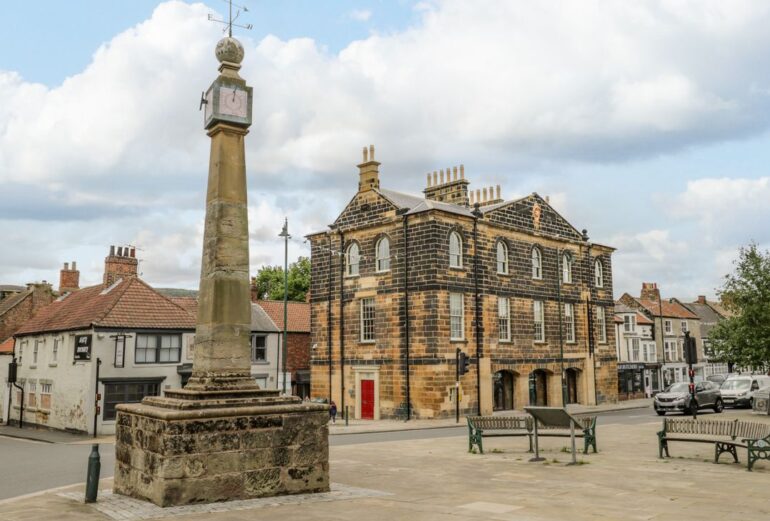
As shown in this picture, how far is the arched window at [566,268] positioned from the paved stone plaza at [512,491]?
22393 mm

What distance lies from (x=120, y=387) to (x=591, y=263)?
2734cm

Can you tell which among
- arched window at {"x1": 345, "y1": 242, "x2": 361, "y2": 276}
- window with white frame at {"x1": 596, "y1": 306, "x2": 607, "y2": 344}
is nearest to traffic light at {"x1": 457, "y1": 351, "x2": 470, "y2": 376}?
arched window at {"x1": 345, "y1": 242, "x2": 361, "y2": 276}

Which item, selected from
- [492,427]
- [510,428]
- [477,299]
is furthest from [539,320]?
[510,428]

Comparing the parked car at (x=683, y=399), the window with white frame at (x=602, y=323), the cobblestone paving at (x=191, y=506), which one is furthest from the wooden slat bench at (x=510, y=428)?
the window with white frame at (x=602, y=323)

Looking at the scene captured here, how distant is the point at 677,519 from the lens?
28.4 ft

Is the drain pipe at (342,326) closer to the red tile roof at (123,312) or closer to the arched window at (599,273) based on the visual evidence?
the red tile roof at (123,312)

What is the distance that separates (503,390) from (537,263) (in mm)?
7295

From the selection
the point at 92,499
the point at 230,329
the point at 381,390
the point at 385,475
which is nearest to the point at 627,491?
the point at 385,475

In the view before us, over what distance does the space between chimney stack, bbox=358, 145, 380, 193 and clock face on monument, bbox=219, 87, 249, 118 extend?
72.3 feet

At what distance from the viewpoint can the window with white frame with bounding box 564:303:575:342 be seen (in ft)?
125

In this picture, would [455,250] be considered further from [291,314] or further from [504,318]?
[291,314]

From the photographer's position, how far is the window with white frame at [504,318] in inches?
1328

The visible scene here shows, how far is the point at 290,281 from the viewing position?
2391 inches

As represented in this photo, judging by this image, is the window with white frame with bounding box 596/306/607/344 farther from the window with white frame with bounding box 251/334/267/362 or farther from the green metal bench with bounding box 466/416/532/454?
the green metal bench with bounding box 466/416/532/454
